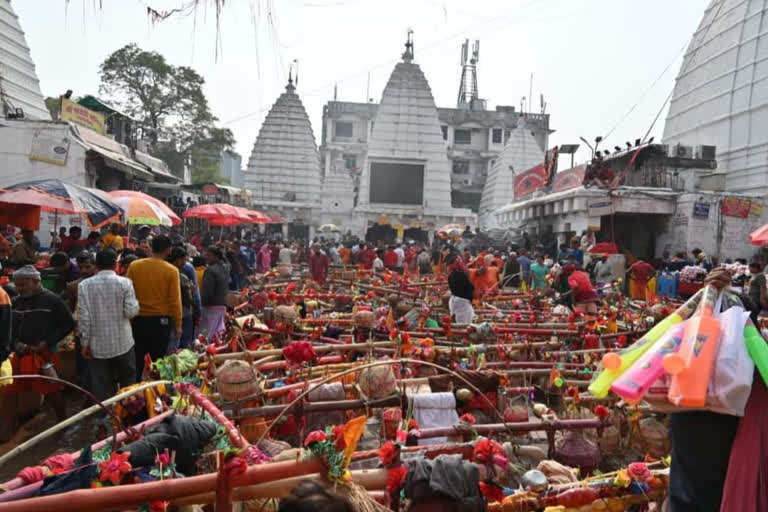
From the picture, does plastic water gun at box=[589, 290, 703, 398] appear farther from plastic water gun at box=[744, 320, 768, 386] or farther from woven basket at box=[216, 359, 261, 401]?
woven basket at box=[216, 359, 261, 401]

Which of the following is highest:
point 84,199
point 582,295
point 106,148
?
point 106,148

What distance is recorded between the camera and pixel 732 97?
80.7 ft

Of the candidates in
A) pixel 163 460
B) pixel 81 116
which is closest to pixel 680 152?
pixel 81 116

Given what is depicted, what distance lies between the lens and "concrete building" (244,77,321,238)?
33031 millimetres

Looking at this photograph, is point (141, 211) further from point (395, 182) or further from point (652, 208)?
point (395, 182)

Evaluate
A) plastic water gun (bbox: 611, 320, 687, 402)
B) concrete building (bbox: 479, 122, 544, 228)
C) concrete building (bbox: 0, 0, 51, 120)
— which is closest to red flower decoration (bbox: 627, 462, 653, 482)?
plastic water gun (bbox: 611, 320, 687, 402)

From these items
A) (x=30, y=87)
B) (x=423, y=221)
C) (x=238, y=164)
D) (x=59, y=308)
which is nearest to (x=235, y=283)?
(x=59, y=308)

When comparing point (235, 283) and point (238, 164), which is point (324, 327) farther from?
point (238, 164)

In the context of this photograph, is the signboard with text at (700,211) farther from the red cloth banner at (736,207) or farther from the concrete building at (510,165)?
the concrete building at (510,165)

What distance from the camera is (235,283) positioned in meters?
10.9

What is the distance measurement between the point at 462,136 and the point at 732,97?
3124cm

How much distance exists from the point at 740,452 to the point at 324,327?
5396mm

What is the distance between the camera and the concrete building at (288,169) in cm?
3303

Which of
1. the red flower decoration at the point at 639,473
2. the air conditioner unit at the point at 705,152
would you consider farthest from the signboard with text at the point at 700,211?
the red flower decoration at the point at 639,473
